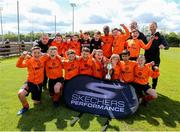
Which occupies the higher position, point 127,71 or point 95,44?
point 95,44

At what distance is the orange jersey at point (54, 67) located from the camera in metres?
8.15

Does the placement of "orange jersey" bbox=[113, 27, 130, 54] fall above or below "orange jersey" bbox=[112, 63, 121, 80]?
above

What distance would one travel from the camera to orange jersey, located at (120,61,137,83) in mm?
8070

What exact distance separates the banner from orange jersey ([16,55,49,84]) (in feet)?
2.50

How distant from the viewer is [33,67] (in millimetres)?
7863

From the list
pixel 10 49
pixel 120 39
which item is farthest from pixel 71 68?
pixel 10 49

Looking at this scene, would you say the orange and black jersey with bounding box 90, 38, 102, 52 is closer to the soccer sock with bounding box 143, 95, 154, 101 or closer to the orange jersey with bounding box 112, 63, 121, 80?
the orange jersey with bounding box 112, 63, 121, 80

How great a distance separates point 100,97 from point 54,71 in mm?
1554

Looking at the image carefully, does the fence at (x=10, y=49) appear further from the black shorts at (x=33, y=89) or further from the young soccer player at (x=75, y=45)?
the black shorts at (x=33, y=89)

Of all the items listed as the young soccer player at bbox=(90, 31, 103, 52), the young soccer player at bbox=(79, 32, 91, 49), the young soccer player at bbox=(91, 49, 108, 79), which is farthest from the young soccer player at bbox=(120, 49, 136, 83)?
the young soccer player at bbox=(79, 32, 91, 49)

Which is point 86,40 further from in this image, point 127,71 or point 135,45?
point 127,71

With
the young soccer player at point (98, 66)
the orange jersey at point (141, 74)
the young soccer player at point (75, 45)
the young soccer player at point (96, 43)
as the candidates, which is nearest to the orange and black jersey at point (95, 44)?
the young soccer player at point (96, 43)

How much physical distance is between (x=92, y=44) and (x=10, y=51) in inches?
806

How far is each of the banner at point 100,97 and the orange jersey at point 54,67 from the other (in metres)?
0.51
